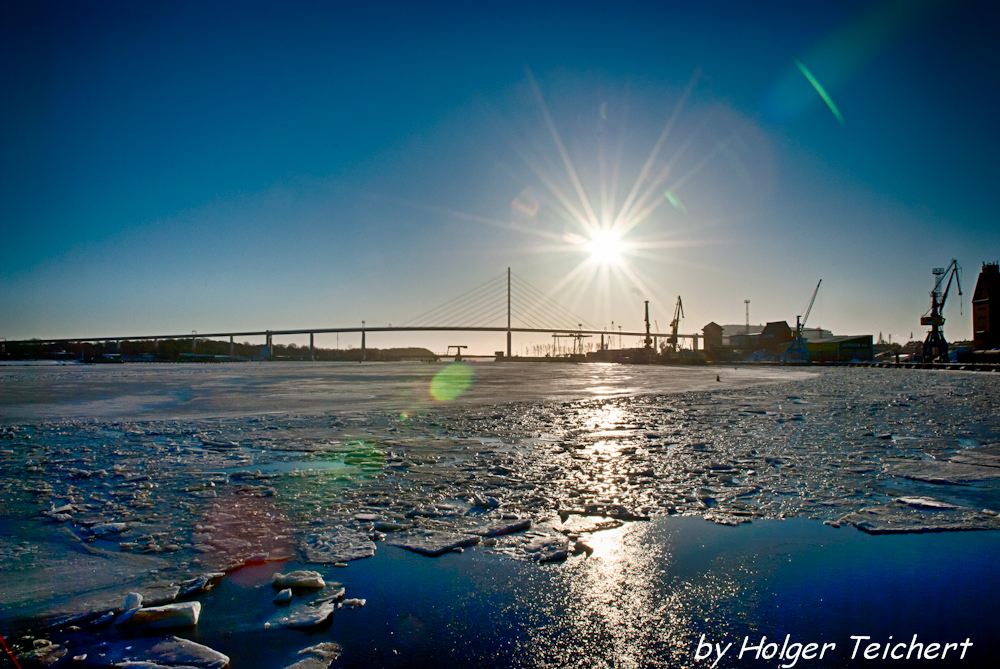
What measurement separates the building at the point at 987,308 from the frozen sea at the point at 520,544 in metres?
63.2

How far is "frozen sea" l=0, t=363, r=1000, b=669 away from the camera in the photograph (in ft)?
8.23

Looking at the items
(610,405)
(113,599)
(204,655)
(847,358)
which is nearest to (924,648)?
(204,655)

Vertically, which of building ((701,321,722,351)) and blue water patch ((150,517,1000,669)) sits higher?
building ((701,321,722,351))

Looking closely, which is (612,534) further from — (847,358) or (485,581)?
(847,358)

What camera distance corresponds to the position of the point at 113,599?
2943 mm

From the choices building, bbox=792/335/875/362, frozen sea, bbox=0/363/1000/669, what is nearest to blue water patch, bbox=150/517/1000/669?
frozen sea, bbox=0/363/1000/669

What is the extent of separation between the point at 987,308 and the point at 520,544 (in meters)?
71.9

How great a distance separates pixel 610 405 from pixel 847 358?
69964mm

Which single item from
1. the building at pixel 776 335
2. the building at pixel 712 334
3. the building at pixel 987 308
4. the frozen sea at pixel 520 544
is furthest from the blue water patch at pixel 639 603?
the building at pixel 712 334

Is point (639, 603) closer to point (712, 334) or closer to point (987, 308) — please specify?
point (987, 308)

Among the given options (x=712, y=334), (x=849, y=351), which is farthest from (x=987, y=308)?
(x=712, y=334)

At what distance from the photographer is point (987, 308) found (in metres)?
55.5

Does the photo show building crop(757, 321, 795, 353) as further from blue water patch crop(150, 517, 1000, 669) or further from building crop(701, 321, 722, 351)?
blue water patch crop(150, 517, 1000, 669)

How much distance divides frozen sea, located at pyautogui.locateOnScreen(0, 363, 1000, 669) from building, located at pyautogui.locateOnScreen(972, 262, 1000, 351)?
63161 mm
